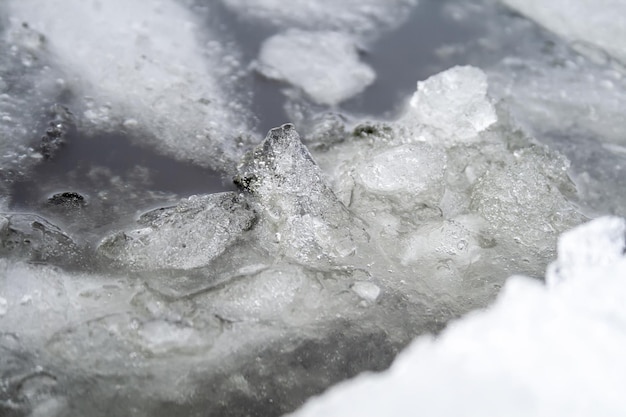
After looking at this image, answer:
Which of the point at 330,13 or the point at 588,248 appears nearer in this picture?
the point at 588,248

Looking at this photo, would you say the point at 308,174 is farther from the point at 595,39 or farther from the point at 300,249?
the point at 595,39

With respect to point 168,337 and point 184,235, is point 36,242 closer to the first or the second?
point 184,235

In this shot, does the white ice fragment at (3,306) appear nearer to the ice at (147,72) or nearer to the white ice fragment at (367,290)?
the ice at (147,72)

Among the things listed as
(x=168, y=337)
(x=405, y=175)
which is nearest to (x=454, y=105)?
(x=405, y=175)

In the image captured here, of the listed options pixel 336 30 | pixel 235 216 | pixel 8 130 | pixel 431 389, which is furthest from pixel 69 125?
pixel 431 389

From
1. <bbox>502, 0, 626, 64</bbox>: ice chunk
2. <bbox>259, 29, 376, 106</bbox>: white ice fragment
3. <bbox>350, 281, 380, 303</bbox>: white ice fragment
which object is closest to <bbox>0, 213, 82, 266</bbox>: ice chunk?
<bbox>350, 281, 380, 303</bbox>: white ice fragment

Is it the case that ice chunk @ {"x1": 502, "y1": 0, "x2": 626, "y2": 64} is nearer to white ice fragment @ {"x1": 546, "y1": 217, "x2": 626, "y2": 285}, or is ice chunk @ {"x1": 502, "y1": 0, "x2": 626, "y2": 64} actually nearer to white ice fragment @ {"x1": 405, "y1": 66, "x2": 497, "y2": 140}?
A: white ice fragment @ {"x1": 405, "y1": 66, "x2": 497, "y2": 140}
